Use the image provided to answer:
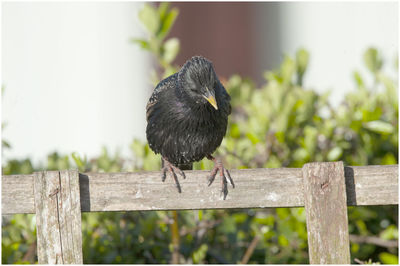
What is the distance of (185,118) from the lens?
3723 mm

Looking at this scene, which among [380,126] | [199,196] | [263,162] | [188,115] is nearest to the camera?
[199,196]

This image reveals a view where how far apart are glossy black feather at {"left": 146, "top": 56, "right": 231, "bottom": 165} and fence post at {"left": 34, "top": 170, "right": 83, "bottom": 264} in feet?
2.84

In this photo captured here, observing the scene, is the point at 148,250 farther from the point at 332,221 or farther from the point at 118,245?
the point at 332,221

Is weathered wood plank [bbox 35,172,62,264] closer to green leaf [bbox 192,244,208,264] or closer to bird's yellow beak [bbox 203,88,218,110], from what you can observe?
bird's yellow beak [bbox 203,88,218,110]

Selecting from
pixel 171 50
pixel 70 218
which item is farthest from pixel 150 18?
pixel 70 218

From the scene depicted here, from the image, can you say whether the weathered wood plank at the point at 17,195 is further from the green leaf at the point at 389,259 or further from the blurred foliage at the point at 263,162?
the green leaf at the point at 389,259

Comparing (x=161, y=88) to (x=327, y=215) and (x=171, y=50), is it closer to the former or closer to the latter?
(x=171, y=50)

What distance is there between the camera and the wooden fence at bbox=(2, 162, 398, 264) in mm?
3088

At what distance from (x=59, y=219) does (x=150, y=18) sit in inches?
73.5

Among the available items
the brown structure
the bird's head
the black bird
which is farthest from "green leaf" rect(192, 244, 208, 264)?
the brown structure

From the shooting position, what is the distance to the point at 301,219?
14.2 feet

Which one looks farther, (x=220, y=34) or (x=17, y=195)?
(x=220, y=34)

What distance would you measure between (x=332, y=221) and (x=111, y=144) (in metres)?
4.46

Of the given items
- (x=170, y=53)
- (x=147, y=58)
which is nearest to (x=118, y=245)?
(x=170, y=53)
